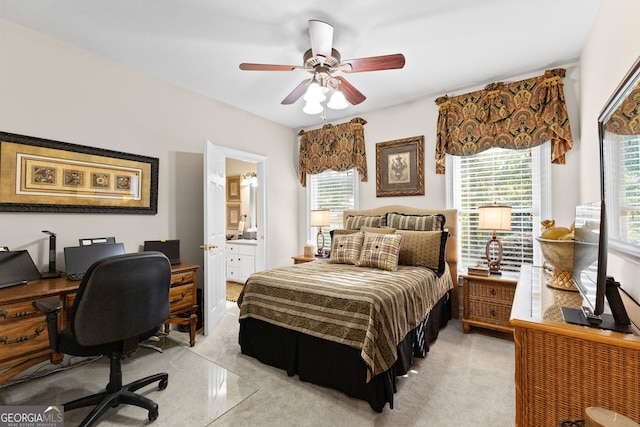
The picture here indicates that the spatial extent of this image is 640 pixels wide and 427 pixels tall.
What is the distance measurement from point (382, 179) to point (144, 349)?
11.6 feet

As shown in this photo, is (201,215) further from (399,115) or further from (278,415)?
(399,115)

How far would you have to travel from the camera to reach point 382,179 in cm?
428

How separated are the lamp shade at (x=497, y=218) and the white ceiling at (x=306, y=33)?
1.51m

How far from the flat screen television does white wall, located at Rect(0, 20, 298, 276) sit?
142 inches

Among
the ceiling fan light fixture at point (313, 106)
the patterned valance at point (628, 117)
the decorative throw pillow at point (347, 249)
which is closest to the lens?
the patterned valance at point (628, 117)

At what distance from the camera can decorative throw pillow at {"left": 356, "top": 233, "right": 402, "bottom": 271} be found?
2.88m

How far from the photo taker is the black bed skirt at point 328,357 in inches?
76.5

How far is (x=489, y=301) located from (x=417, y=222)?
1.10 meters

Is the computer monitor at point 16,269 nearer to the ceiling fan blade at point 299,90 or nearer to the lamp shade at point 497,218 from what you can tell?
the ceiling fan blade at point 299,90

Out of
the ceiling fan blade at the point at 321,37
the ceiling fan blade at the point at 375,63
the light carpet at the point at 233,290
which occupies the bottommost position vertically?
the light carpet at the point at 233,290

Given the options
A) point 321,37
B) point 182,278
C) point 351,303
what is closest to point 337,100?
point 321,37

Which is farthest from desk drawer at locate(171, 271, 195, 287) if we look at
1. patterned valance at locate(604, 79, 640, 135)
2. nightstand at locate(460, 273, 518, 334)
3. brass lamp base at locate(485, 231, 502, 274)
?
patterned valance at locate(604, 79, 640, 135)

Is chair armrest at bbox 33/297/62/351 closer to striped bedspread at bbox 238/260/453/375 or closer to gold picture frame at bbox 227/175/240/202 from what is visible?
striped bedspread at bbox 238/260/453/375

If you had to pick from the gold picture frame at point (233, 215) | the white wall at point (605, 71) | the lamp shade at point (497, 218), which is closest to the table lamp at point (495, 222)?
the lamp shade at point (497, 218)
